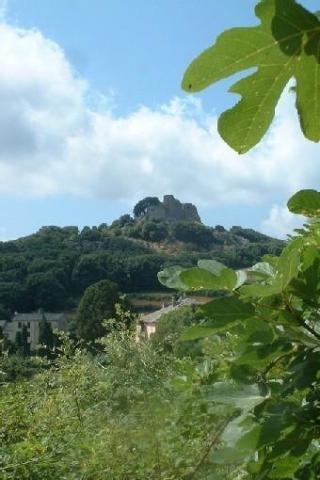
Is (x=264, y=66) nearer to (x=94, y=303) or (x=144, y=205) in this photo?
(x=94, y=303)

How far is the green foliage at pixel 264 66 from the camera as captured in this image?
2.36 ft

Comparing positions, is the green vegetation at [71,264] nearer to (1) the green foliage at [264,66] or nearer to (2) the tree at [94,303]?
(2) the tree at [94,303]

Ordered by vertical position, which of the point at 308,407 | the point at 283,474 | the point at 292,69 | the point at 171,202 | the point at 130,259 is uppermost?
the point at 171,202

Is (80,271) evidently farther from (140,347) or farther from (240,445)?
(240,445)

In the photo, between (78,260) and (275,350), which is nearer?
(275,350)

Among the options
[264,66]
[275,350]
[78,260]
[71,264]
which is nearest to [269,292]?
[275,350]

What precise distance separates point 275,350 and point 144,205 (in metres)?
129

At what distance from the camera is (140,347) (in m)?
6.81

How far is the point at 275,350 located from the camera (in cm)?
99

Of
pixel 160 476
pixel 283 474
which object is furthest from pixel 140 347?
pixel 283 474

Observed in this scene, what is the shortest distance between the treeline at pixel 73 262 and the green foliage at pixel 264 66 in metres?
80.2

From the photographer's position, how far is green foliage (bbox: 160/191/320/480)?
95cm

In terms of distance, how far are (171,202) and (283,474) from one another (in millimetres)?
128718

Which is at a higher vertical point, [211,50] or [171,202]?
[171,202]
